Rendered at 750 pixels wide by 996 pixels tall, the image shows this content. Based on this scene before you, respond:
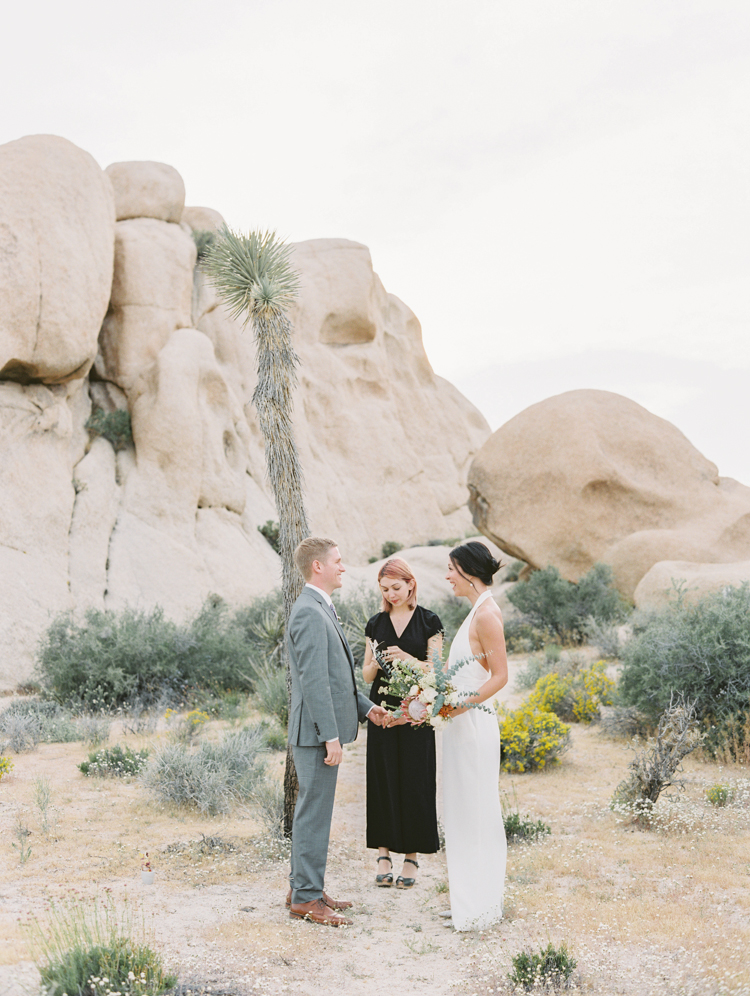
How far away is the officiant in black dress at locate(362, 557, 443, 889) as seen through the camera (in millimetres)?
4871

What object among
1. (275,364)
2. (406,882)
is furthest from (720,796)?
(275,364)

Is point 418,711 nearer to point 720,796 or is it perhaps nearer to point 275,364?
point 275,364

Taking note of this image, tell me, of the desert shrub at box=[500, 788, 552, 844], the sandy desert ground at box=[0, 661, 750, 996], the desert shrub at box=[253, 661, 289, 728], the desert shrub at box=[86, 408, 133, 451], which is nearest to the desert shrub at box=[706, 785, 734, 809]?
the sandy desert ground at box=[0, 661, 750, 996]

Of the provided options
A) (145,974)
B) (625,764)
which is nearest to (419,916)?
(145,974)

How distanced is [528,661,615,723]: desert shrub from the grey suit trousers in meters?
5.58

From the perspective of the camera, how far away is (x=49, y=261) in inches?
587

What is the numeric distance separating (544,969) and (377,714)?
1.50 m

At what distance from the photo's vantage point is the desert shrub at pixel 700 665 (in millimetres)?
7879

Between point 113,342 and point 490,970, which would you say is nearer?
point 490,970

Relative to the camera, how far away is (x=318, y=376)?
90.4 ft

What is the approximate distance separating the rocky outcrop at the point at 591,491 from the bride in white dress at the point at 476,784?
13.0 metres

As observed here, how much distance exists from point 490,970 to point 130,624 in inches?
360

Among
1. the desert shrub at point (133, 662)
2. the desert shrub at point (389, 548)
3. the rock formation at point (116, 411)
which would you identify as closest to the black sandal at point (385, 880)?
the desert shrub at point (133, 662)

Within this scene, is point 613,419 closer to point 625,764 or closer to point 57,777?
point 625,764
